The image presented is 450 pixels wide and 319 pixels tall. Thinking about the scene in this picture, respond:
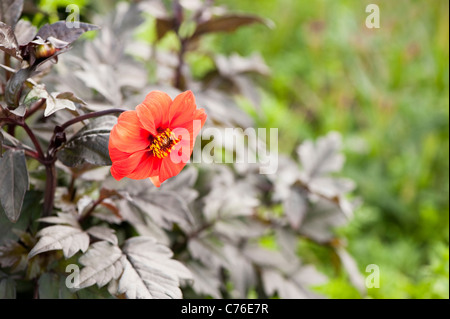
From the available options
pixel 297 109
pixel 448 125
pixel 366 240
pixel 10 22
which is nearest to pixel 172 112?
pixel 10 22

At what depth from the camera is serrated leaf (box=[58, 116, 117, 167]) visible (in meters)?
0.70

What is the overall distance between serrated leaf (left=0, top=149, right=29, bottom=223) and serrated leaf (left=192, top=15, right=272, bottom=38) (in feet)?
1.98

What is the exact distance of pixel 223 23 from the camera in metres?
1.17

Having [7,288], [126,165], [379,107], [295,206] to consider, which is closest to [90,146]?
[126,165]

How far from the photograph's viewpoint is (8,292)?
31.3 inches

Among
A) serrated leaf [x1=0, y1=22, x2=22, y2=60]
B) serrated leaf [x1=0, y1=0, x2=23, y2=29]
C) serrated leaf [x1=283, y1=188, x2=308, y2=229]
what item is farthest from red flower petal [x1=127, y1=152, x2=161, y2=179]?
serrated leaf [x1=283, y1=188, x2=308, y2=229]

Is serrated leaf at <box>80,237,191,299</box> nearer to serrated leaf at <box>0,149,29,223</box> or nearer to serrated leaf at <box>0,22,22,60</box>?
serrated leaf at <box>0,149,29,223</box>

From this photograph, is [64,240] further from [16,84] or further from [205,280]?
[205,280]

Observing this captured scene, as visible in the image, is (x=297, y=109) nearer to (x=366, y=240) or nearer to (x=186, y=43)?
(x=366, y=240)

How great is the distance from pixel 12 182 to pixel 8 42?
194mm

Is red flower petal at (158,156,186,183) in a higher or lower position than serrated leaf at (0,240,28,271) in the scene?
higher

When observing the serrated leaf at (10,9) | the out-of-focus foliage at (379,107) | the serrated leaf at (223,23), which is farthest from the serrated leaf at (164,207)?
the out-of-focus foliage at (379,107)

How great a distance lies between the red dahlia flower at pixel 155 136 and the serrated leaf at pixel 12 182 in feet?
0.50
